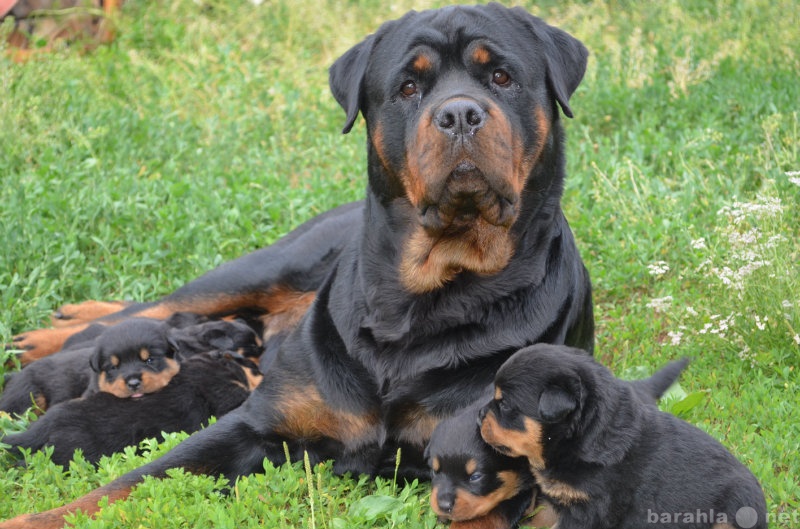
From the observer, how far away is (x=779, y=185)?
563cm

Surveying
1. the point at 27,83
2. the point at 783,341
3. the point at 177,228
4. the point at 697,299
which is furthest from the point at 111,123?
the point at 783,341

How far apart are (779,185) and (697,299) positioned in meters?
0.99

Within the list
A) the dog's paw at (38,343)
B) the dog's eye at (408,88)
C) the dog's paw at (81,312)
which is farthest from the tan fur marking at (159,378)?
the dog's eye at (408,88)

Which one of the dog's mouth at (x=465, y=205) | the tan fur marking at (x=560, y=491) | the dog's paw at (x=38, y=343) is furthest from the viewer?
the dog's paw at (x=38, y=343)

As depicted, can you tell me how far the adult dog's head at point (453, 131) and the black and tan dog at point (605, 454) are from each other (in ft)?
1.89

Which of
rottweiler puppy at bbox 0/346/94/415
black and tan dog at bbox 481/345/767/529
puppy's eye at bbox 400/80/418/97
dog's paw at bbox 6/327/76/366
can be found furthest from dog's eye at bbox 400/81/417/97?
dog's paw at bbox 6/327/76/366

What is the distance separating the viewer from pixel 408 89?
3.75 m

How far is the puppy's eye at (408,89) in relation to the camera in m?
3.74

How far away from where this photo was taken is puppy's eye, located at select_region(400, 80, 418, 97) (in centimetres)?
374

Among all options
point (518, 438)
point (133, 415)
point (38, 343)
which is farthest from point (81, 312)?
point (518, 438)

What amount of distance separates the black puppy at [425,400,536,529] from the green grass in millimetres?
209

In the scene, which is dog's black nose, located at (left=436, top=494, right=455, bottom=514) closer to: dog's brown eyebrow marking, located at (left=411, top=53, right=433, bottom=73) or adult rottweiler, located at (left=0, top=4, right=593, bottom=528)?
adult rottweiler, located at (left=0, top=4, right=593, bottom=528)

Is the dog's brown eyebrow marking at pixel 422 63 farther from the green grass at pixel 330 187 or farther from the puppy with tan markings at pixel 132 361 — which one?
the puppy with tan markings at pixel 132 361

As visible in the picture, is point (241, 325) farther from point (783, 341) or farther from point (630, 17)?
point (630, 17)
